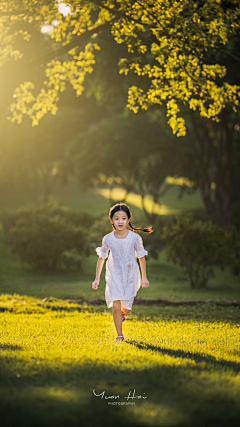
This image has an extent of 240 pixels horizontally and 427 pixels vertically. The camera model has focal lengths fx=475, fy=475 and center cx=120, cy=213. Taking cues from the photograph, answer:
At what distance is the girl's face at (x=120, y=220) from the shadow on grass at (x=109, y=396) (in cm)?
221

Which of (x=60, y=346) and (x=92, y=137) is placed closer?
(x=60, y=346)

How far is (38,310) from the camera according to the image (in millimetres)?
10984

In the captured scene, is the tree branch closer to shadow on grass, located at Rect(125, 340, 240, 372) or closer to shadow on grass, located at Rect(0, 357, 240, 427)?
shadow on grass, located at Rect(125, 340, 240, 372)

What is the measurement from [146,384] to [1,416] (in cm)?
127

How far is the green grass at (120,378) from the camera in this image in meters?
3.41

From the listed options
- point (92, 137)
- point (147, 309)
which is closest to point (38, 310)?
point (147, 309)

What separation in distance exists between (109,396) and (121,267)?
2619 millimetres

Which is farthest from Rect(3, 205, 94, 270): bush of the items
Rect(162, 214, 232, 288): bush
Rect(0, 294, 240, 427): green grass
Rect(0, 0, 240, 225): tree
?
Rect(0, 294, 240, 427): green grass

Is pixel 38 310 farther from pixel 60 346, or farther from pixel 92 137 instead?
pixel 92 137

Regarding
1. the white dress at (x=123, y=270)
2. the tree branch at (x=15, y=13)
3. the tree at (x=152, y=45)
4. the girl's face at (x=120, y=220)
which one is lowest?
the white dress at (x=123, y=270)

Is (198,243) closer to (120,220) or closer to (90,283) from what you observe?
(90,283)

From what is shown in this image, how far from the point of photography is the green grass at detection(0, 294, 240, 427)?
3.41 meters

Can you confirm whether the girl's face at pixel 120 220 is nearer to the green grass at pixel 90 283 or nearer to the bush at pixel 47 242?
the green grass at pixel 90 283

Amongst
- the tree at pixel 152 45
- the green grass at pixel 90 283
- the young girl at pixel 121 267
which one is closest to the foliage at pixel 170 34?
the tree at pixel 152 45
